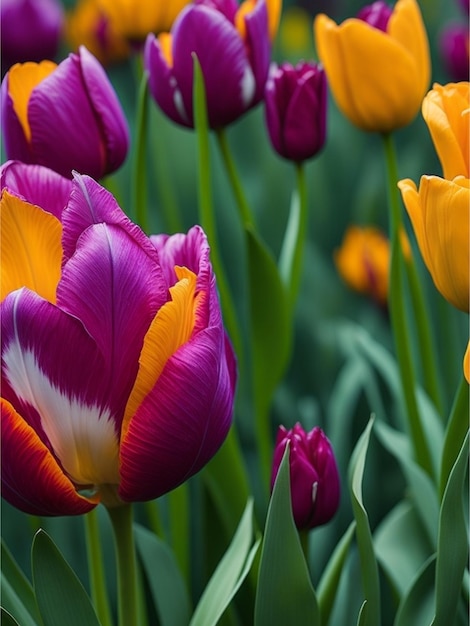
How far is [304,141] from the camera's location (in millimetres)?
602

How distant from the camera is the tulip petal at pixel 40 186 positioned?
0.41 metres

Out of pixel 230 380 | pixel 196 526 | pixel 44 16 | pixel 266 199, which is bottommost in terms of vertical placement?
pixel 196 526

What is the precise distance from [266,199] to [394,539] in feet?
1.78

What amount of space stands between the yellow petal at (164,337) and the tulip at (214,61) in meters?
0.25

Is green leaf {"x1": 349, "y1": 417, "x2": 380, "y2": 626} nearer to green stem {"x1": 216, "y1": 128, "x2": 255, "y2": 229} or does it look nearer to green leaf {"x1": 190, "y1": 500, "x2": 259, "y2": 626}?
green leaf {"x1": 190, "y1": 500, "x2": 259, "y2": 626}

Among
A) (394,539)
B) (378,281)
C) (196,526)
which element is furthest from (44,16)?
(394,539)

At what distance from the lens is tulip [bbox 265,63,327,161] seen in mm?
589

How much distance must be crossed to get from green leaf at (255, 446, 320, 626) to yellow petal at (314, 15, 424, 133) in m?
0.28

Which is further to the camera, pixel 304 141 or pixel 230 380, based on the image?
pixel 304 141

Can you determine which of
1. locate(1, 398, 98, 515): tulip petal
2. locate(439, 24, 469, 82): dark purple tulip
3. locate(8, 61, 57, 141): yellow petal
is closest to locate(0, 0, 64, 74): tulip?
locate(439, 24, 469, 82): dark purple tulip

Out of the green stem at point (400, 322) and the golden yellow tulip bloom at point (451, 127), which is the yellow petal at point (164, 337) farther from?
the green stem at point (400, 322)

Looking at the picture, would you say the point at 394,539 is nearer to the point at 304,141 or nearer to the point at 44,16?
the point at 304,141

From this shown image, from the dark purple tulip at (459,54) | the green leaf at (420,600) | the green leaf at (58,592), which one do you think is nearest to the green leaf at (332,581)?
the green leaf at (420,600)

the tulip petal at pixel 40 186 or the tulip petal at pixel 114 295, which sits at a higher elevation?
the tulip petal at pixel 40 186
